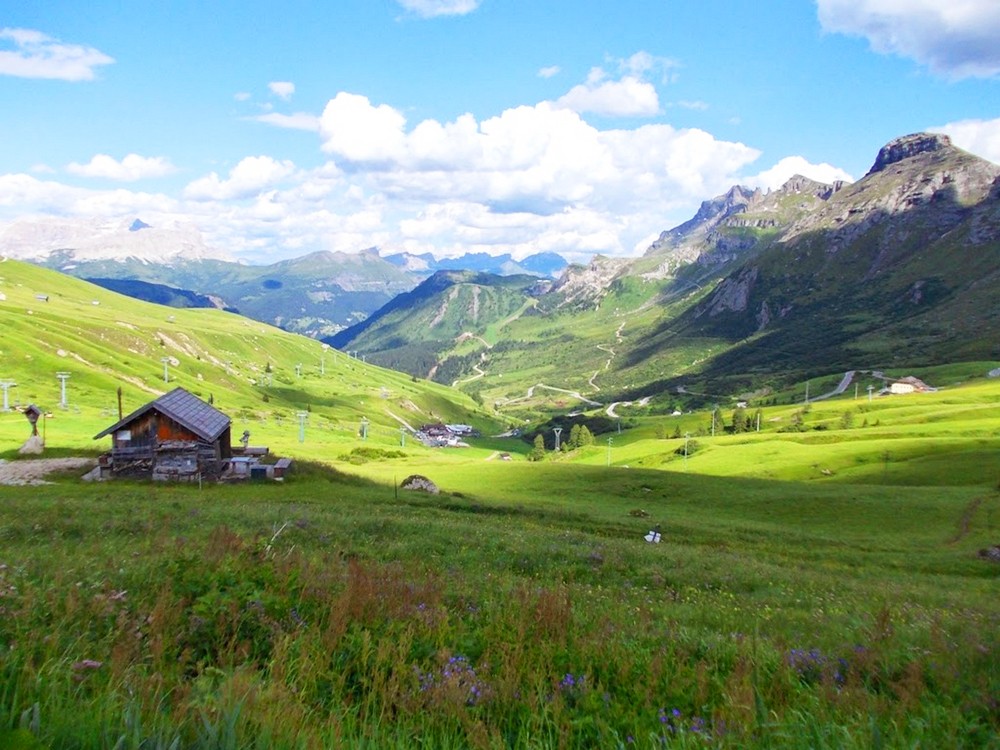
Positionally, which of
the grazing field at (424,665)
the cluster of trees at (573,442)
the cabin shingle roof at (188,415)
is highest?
the cabin shingle roof at (188,415)

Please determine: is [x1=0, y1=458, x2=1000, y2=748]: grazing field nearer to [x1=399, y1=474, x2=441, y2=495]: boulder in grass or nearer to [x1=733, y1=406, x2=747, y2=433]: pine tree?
[x1=399, y1=474, x2=441, y2=495]: boulder in grass

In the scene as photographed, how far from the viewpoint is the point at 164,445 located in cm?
5256

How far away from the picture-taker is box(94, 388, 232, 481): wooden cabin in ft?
169

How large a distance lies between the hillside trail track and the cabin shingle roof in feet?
8.69

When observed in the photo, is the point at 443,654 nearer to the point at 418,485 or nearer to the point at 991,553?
the point at 991,553

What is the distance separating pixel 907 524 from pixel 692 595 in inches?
1774

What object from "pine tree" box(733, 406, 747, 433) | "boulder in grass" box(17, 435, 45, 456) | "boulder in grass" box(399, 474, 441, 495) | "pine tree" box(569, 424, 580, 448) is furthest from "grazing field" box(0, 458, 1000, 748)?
"pine tree" box(733, 406, 747, 433)

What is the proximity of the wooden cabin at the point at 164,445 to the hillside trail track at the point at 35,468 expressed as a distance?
2.80m

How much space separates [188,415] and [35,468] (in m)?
11.5

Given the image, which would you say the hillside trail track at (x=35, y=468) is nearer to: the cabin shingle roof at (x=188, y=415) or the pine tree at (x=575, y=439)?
the cabin shingle roof at (x=188, y=415)

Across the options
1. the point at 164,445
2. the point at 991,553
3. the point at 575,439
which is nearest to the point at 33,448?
the point at 164,445

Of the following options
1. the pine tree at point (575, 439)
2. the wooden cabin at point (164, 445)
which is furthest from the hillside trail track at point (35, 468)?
the pine tree at point (575, 439)

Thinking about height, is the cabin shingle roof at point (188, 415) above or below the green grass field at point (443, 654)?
above

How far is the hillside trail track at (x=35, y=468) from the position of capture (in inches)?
1783
